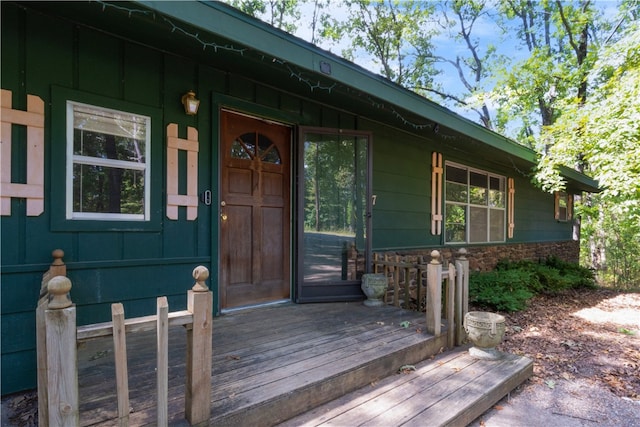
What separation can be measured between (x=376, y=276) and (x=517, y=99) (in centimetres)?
968

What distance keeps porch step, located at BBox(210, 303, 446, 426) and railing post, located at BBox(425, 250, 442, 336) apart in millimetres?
98

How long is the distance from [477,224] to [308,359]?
5475 millimetres

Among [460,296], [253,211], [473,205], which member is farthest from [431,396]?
[473,205]

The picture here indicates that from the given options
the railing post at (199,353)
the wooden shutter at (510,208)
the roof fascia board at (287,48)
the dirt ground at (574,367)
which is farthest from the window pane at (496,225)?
the railing post at (199,353)

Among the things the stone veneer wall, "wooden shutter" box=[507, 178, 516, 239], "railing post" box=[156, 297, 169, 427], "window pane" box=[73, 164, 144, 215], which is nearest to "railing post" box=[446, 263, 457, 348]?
the stone veneer wall

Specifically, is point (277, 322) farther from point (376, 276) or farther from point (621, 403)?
point (621, 403)

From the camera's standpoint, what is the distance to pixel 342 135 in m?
3.96

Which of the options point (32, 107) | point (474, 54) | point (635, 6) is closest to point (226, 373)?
point (32, 107)

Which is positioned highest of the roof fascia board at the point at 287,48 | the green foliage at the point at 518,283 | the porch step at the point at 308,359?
the roof fascia board at the point at 287,48

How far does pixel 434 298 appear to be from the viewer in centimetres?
297

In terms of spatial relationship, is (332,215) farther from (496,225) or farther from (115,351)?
(496,225)

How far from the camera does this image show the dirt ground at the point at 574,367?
94.4 inches

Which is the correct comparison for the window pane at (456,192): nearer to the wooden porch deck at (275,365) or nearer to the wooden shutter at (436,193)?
the wooden shutter at (436,193)

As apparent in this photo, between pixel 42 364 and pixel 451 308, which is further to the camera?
pixel 451 308
